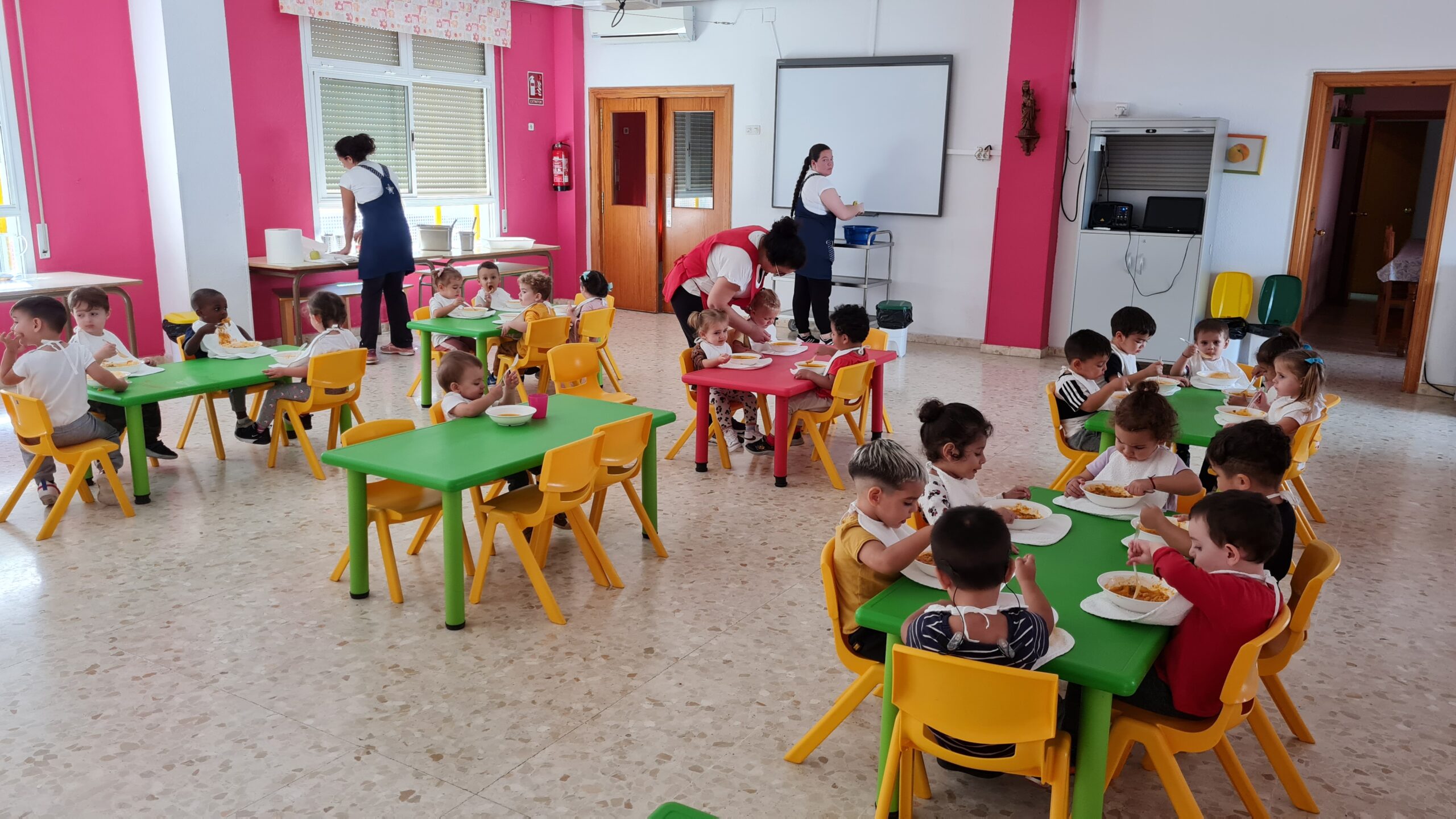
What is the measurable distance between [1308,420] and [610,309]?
152 inches

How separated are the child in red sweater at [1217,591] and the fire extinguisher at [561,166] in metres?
8.98

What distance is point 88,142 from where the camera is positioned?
6832mm

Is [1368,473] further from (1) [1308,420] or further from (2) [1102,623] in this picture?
(2) [1102,623]

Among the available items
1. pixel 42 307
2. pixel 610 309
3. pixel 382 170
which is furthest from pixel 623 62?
pixel 42 307

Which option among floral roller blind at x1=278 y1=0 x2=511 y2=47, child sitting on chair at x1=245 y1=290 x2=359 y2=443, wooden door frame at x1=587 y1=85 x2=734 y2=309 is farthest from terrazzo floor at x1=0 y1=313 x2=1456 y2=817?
wooden door frame at x1=587 y1=85 x2=734 y2=309

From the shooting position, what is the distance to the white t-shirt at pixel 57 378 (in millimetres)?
4086

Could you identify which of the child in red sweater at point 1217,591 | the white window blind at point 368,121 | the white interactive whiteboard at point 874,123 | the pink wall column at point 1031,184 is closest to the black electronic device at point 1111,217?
the pink wall column at point 1031,184

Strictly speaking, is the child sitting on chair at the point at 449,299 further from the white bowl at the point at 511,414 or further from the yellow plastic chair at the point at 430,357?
the white bowl at the point at 511,414

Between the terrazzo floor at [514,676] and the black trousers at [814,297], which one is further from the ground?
the black trousers at [814,297]

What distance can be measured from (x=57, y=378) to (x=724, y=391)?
290 centimetres

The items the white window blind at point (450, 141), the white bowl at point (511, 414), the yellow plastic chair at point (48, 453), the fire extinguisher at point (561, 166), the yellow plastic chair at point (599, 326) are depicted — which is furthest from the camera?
the fire extinguisher at point (561, 166)

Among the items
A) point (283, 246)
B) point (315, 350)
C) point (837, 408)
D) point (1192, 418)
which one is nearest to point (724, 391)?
point (837, 408)

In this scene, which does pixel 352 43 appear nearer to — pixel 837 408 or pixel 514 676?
pixel 837 408

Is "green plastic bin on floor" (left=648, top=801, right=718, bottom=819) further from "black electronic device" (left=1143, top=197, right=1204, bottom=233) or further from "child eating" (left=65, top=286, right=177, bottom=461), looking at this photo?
"black electronic device" (left=1143, top=197, right=1204, bottom=233)
